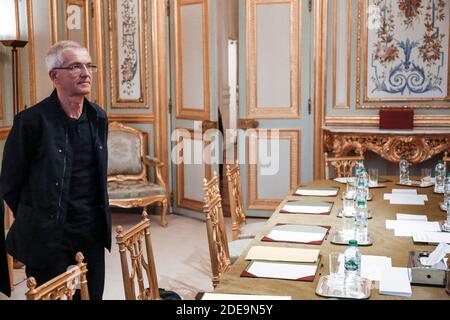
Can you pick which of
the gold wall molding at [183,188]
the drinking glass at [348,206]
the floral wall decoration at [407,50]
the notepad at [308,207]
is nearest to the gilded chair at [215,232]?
the notepad at [308,207]

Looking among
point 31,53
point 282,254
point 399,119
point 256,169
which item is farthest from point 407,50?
point 282,254

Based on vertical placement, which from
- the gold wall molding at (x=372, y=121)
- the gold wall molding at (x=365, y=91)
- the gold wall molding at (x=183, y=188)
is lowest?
the gold wall molding at (x=183, y=188)

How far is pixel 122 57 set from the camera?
6.31m

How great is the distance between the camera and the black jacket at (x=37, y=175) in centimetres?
256

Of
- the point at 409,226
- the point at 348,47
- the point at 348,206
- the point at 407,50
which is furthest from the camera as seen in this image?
the point at 348,47

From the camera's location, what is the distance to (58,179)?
2.58 meters

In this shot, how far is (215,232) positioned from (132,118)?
11.6 ft

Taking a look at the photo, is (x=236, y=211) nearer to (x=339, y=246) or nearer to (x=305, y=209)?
(x=305, y=209)

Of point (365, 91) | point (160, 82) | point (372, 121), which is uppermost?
point (160, 82)

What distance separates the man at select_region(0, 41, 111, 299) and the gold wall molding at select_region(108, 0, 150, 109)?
3.58 metres

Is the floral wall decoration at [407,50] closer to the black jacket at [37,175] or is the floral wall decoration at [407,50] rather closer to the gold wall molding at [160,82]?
the gold wall molding at [160,82]

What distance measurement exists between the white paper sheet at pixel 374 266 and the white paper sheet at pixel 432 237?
35 cm
